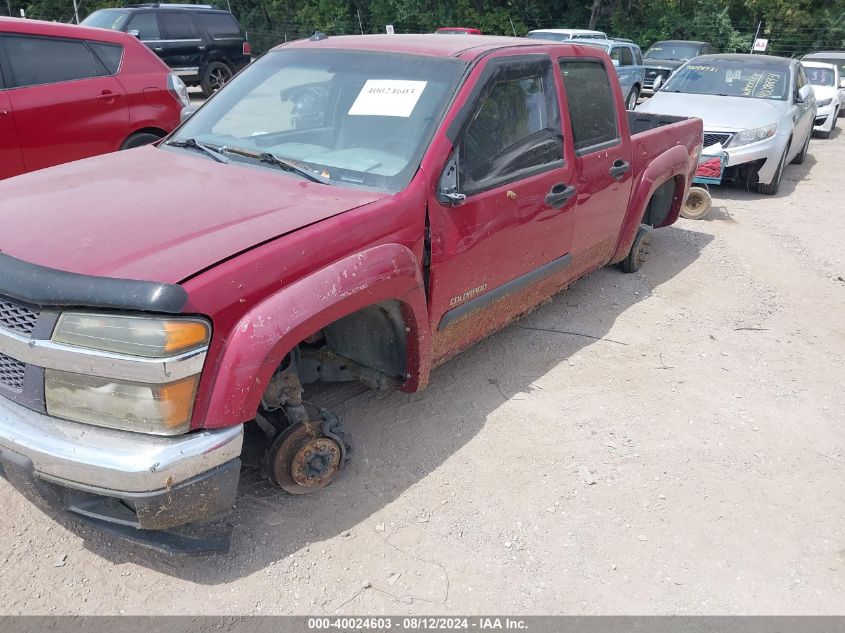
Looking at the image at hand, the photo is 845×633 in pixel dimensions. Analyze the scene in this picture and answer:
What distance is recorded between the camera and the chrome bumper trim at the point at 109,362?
2.13 m

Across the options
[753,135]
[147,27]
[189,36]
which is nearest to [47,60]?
[753,135]

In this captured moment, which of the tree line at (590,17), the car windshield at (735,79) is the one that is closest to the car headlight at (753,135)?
the car windshield at (735,79)

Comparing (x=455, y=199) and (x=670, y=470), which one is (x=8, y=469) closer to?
(x=455, y=199)

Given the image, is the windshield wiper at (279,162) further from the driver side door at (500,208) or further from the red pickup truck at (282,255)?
the driver side door at (500,208)

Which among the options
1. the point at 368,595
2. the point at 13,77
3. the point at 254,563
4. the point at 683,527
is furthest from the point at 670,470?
the point at 13,77

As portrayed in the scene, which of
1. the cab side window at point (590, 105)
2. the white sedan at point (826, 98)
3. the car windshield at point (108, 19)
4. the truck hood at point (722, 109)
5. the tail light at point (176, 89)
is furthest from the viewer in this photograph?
the white sedan at point (826, 98)

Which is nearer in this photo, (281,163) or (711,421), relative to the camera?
(281,163)

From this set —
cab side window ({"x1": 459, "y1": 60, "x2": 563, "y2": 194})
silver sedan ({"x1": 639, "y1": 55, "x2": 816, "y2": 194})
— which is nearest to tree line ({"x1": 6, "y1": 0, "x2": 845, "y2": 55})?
silver sedan ({"x1": 639, "y1": 55, "x2": 816, "y2": 194})

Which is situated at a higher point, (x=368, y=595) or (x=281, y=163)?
(x=281, y=163)

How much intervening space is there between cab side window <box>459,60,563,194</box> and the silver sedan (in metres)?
5.24

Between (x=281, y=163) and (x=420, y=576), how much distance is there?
6.05ft

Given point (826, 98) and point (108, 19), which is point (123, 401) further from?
point (826, 98)

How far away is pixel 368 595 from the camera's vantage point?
2.53m

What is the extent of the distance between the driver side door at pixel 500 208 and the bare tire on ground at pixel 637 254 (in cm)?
162
